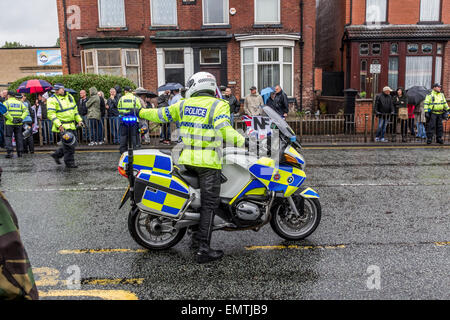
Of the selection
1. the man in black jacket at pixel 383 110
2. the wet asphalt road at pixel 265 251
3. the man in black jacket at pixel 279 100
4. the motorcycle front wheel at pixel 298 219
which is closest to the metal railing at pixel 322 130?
the man in black jacket at pixel 383 110

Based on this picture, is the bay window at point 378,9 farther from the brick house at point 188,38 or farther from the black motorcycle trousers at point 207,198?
the black motorcycle trousers at point 207,198

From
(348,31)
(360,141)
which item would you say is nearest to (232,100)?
(360,141)

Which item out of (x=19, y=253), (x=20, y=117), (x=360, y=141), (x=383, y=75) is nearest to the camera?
(x=19, y=253)

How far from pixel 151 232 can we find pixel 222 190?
98 cm

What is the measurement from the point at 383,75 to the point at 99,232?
2003 cm

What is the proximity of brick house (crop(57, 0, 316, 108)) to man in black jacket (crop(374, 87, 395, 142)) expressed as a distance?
22.2 feet

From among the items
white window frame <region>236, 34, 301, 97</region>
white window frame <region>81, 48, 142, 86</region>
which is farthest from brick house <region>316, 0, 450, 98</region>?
white window frame <region>81, 48, 142, 86</region>

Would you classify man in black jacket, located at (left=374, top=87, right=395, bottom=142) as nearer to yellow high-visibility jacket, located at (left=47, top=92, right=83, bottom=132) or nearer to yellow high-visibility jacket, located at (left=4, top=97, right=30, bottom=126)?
yellow high-visibility jacket, located at (left=47, top=92, right=83, bottom=132)

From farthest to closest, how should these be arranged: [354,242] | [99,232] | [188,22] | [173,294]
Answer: [188,22], [99,232], [354,242], [173,294]

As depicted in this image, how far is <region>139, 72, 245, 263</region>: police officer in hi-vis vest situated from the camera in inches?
187

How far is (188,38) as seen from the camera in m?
20.7

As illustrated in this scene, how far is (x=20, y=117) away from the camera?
495 inches

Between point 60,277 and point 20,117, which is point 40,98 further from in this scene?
point 60,277

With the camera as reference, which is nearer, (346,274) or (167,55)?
(346,274)
